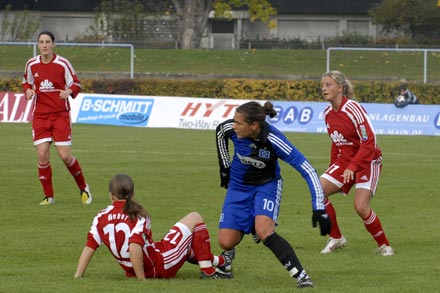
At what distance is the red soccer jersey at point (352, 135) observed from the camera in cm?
1037

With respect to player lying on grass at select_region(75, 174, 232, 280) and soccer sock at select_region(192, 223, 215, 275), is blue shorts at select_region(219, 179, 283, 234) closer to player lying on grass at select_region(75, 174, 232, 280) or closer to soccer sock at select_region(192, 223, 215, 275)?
soccer sock at select_region(192, 223, 215, 275)

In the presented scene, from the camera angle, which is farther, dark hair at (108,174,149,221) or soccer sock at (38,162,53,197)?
soccer sock at (38,162,53,197)

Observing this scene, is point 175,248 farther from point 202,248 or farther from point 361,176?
point 361,176

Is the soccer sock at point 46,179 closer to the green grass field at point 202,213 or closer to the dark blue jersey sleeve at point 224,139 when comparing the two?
the green grass field at point 202,213

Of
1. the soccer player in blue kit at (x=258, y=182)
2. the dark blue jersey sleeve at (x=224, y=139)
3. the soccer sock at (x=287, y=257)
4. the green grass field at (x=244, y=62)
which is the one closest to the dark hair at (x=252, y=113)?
the soccer player in blue kit at (x=258, y=182)

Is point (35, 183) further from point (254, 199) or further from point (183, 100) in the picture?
point (183, 100)

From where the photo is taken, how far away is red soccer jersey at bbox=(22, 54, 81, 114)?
14.3 m

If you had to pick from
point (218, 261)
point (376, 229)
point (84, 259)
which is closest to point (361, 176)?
point (376, 229)

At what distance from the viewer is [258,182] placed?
8891 mm

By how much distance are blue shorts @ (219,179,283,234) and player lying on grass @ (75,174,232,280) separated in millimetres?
299

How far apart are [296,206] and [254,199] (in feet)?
18.3

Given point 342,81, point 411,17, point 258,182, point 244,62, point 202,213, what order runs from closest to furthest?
point 258,182 → point 342,81 → point 202,213 → point 244,62 → point 411,17

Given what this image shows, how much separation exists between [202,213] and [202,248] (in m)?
4.52

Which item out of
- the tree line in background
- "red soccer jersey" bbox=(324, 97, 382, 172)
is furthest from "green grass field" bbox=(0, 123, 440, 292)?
the tree line in background
